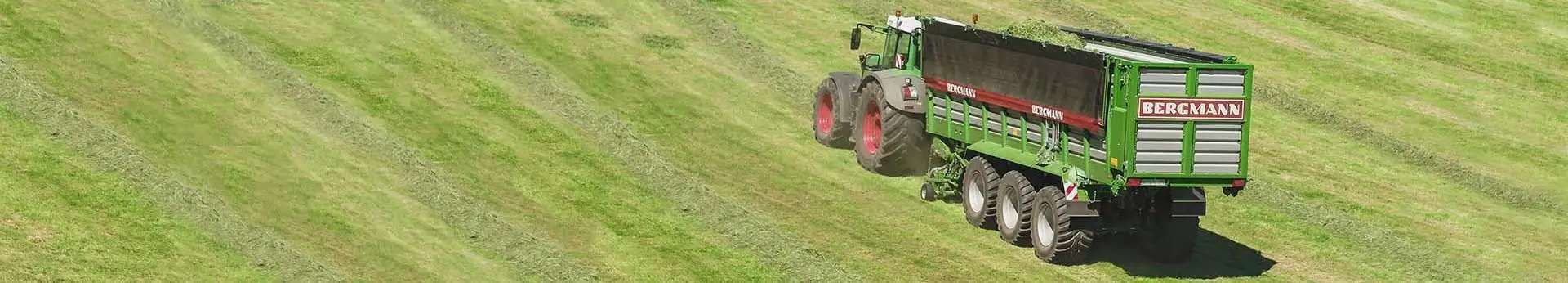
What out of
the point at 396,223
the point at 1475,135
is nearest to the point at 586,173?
the point at 396,223

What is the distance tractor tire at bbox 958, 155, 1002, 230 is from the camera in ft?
73.6

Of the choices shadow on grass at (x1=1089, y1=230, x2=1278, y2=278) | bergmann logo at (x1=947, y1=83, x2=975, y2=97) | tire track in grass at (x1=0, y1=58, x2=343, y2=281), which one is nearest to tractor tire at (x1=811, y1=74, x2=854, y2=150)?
bergmann logo at (x1=947, y1=83, x2=975, y2=97)

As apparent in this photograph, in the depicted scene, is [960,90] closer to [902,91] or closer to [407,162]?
[902,91]

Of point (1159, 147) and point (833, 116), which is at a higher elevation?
point (1159, 147)

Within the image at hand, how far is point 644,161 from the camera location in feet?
83.8

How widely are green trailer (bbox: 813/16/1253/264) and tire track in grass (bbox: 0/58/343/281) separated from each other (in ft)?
24.5

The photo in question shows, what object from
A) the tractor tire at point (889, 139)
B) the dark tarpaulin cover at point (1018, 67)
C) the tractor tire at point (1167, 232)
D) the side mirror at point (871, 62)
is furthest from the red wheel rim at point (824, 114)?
the tractor tire at point (1167, 232)

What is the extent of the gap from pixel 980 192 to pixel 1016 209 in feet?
3.70

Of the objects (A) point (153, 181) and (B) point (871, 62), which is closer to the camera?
(A) point (153, 181)

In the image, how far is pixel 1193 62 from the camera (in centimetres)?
2008

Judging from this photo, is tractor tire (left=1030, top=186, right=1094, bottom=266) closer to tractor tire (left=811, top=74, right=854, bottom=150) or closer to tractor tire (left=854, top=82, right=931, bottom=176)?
tractor tire (left=854, top=82, right=931, bottom=176)

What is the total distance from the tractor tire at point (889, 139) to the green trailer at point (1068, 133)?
0.07 ft

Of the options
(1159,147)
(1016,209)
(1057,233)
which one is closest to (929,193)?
(1016,209)

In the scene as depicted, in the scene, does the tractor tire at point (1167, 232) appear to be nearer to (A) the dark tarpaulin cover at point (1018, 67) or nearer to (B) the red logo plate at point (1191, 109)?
(B) the red logo plate at point (1191, 109)
